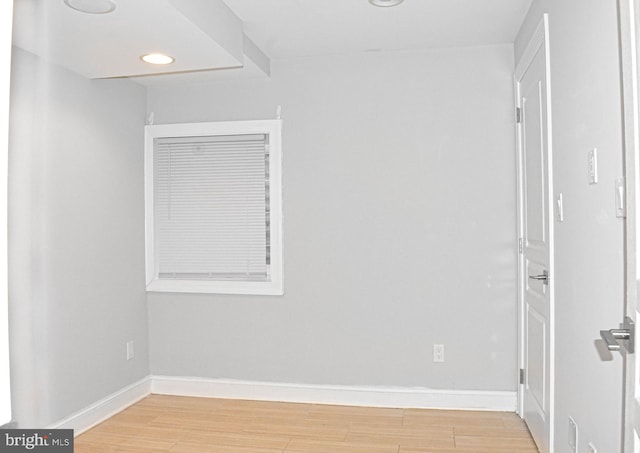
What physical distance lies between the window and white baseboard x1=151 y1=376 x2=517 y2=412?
66 centimetres

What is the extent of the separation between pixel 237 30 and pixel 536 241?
201cm

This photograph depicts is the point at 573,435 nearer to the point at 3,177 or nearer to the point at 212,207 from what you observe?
the point at 3,177

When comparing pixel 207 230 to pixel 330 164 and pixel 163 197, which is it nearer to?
pixel 163 197

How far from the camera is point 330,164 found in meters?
3.81

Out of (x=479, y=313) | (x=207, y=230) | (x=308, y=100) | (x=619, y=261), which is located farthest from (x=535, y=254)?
(x=207, y=230)

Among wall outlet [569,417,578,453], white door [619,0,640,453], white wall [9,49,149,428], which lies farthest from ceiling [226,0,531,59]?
wall outlet [569,417,578,453]

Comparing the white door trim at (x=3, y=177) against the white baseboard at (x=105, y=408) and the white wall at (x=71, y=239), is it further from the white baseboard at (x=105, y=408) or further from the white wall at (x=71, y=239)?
the white baseboard at (x=105, y=408)

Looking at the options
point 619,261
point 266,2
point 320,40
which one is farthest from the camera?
point 320,40

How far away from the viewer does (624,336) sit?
49.6 inches

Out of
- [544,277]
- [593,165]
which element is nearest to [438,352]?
[544,277]

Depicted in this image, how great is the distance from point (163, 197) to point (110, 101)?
76 cm

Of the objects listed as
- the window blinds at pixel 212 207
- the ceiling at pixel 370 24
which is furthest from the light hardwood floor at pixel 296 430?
the ceiling at pixel 370 24

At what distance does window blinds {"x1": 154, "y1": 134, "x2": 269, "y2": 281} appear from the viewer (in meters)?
3.93

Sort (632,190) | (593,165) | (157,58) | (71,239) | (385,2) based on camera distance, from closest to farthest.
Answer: (632,190)
(593,165)
(385,2)
(157,58)
(71,239)
